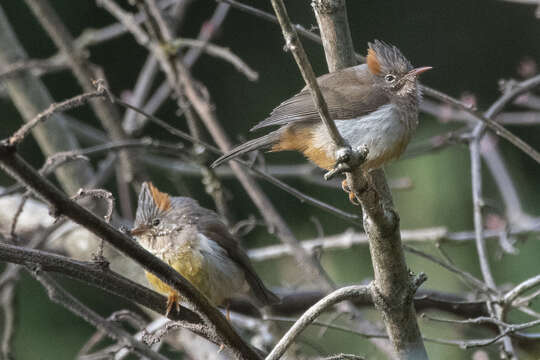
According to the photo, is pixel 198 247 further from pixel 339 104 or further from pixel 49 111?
pixel 49 111

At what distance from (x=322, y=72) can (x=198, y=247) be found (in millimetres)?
2529

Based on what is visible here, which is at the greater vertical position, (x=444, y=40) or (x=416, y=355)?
(x=444, y=40)

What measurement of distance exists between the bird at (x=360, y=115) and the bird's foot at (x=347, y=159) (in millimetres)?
1349

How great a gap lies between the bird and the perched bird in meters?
0.62

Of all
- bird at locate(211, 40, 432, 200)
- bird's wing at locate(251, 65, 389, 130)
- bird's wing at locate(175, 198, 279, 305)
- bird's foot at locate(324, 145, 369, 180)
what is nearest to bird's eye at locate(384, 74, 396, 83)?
bird at locate(211, 40, 432, 200)

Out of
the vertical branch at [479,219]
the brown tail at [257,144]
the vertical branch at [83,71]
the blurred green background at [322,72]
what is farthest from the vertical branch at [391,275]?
the blurred green background at [322,72]

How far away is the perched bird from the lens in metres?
3.89

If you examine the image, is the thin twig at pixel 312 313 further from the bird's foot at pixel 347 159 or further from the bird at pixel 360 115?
the bird at pixel 360 115

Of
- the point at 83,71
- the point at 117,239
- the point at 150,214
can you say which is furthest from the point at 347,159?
the point at 83,71

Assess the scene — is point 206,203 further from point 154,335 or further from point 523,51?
point 154,335

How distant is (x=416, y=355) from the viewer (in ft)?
7.14

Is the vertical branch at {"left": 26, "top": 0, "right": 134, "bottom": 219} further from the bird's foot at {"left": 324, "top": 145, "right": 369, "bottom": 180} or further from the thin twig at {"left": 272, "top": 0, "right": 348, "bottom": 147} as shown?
the thin twig at {"left": 272, "top": 0, "right": 348, "bottom": 147}

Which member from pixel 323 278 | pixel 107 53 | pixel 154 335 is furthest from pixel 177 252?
pixel 107 53

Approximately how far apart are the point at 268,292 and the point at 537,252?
2.44 m
